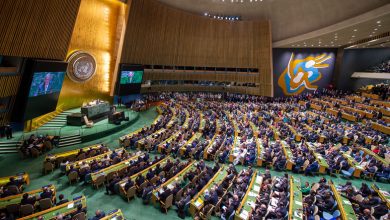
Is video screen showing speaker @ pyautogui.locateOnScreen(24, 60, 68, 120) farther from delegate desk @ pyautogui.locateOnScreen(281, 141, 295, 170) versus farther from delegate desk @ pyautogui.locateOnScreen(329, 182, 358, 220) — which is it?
delegate desk @ pyautogui.locateOnScreen(329, 182, 358, 220)

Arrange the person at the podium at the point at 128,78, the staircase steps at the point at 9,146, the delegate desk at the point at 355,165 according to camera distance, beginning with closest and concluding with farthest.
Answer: the delegate desk at the point at 355,165 < the staircase steps at the point at 9,146 < the person at the podium at the point at 128,78

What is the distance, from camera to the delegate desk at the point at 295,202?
7.08 metres

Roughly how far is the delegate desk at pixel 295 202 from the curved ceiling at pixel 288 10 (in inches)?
580

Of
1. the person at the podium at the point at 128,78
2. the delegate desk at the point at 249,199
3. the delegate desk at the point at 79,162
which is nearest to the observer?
the delegate desk at the point at 249,199

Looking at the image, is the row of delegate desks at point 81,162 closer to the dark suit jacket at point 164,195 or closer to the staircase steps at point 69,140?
the staircase steps at point 69,140

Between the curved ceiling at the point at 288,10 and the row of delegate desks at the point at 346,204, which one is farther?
the curved ceiling at the point at 288,10

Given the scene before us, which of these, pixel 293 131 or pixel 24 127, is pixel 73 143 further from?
pixel 293 131

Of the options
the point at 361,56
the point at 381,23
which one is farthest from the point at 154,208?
the point at 361,56

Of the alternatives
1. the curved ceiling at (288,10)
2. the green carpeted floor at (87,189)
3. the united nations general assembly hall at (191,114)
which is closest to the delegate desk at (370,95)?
the united nations general assembly hall at (191,114)

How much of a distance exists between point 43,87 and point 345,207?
16028 mm

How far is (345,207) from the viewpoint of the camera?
7.76m

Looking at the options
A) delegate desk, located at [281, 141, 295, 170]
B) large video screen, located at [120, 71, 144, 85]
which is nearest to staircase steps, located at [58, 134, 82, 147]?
large video screen, located at [120, 71, 144, 85]

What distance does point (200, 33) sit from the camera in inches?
1275

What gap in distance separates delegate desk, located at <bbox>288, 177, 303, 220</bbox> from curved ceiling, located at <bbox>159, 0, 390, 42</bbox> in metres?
14.7
